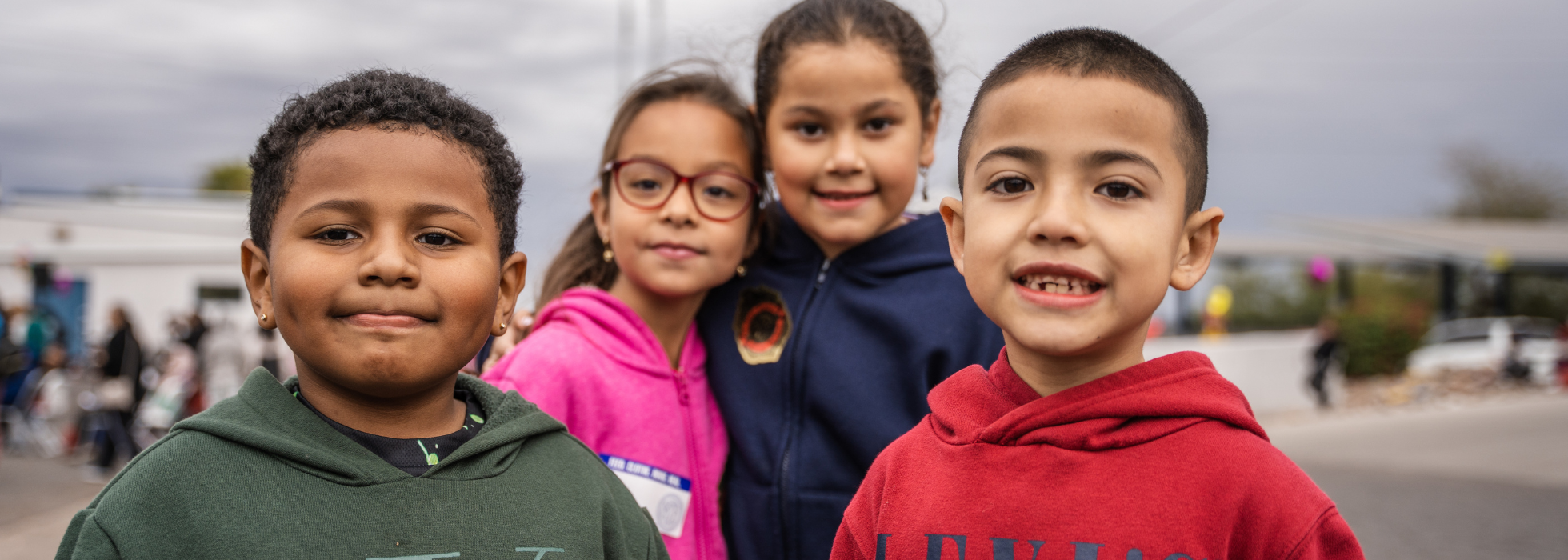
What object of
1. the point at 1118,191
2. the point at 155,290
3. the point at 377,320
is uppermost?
the point at 1118,191

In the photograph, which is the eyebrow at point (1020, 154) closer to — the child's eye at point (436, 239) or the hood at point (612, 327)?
the child's eye at point (436, 239)

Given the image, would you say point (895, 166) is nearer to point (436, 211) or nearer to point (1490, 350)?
point (436, 211)

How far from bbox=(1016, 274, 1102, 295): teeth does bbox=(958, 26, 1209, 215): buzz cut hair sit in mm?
207

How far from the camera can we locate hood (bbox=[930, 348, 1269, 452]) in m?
1.38

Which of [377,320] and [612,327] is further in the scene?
[612,327]

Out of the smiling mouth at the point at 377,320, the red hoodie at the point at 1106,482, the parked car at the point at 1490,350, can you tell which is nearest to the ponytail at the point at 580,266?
the smiling mouth at the point at 377,320

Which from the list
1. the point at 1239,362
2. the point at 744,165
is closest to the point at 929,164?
the point at 744,165

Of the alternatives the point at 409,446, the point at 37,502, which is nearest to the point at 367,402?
the point at 409,446

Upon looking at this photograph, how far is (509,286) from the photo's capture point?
1656 millimetres

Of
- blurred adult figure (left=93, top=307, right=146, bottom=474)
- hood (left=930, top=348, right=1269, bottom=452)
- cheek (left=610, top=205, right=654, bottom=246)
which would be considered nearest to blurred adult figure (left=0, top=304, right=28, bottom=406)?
blurred adult figure (left=93, top=307, right=146, bottom=474)

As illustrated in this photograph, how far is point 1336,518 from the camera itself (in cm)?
126

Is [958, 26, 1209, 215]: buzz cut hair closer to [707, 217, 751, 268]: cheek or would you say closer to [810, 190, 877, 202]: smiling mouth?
[810, 190, 877, 202]: smiling mouth

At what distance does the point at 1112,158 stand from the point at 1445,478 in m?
10.5

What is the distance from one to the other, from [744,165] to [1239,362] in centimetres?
1492
